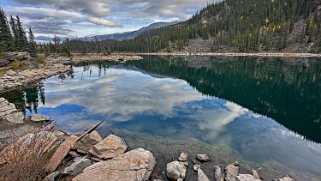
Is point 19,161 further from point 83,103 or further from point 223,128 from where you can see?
point 83,103

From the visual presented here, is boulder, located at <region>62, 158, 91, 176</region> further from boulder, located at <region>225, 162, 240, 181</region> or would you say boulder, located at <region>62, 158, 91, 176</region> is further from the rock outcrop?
the rock outcrop

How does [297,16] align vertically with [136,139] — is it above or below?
above

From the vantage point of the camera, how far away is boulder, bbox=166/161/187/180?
1571cm

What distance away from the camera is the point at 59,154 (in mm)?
16875

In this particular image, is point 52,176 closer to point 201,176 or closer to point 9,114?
point 201,176

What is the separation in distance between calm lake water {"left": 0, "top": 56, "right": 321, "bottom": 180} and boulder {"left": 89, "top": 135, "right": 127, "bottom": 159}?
10.3ft

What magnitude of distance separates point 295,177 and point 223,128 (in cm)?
1066

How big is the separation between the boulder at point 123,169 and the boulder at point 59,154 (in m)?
2.67

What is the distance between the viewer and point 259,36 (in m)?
169

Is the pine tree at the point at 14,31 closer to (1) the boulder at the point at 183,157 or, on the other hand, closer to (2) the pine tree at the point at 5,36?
(2) the pine tree at the point at 5,36

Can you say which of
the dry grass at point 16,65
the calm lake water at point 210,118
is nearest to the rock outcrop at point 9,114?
the calm lake water at point 210,118

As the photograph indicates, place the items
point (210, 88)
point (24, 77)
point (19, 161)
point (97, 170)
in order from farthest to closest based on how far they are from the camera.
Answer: point (24, 77), point (210, 88), point (97, 170), point (19, 161)

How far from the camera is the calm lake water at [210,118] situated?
20188 mm

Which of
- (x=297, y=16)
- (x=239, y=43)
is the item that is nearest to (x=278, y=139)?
(x=239, y=43)
